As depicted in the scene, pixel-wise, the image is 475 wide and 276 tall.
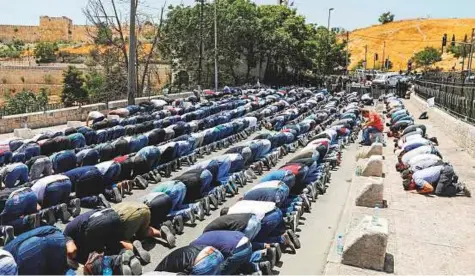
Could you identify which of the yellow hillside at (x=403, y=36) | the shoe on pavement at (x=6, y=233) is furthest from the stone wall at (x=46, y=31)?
the shoe on pavement at (x=6, y=233)

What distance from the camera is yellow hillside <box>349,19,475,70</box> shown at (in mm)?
114438

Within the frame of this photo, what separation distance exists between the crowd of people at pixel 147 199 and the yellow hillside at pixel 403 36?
97.5 m

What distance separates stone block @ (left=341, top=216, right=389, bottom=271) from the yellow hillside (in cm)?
10441

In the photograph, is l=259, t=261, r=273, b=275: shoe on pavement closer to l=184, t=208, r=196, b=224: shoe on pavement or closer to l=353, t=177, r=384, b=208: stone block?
l=184, t=208, r=196, b=224: shoe on pavement

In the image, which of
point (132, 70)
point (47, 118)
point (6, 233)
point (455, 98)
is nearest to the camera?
point (6, 233)

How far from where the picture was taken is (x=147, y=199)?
9.26 metres

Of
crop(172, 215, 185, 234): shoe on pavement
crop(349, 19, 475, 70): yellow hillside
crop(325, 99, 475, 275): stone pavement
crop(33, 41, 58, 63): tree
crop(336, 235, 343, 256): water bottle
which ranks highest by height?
crop(349, 19, 475, 70): yellow hillside

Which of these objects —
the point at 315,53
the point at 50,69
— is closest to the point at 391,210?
the point at 315,53

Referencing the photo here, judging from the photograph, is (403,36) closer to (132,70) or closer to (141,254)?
(132,70)

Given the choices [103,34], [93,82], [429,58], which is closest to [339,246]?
[103,34]

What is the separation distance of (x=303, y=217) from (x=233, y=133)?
10316 millimetres

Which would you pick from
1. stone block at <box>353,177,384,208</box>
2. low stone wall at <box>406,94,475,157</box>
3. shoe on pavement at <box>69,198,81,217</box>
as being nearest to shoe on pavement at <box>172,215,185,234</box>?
shoe on pavement at <box>69,198,81,217</box>

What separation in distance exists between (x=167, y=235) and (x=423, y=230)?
497 centimetres

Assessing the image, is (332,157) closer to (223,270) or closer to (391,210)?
(391,210)
